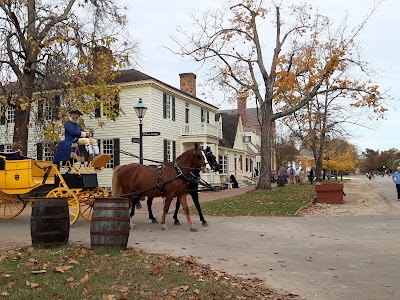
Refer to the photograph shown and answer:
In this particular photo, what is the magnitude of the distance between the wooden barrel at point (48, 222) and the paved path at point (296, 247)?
59.6 inches

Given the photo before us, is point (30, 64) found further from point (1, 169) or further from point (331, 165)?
point (331, 165)

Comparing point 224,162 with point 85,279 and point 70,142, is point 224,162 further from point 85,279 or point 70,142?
point 85,279

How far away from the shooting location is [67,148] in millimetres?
11312

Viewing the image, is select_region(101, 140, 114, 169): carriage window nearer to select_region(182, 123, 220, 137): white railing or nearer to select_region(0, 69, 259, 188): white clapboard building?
select_region(0, 69, 259, 188): white clapboard building

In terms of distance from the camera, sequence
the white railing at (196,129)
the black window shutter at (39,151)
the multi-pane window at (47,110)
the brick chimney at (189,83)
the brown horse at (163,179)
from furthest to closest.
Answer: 1. the brick chimney at (189,83)
2. the white railing at (196,129)
3. the black window shutter at (39,151)
4. the multi-pane window at (47,110)
5. the brown horse at (163,179)

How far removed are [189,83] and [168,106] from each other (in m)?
8.41

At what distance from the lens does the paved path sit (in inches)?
240

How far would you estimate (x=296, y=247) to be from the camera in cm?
891

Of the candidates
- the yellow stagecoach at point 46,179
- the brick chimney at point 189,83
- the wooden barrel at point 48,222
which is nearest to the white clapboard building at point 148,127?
the brick chimney at point 189,83

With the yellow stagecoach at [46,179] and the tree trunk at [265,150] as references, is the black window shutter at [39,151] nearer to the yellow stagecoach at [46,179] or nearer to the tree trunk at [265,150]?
the tree trunk at [265,150]

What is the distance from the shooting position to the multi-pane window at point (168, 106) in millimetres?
29953

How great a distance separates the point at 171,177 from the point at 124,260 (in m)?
4.56

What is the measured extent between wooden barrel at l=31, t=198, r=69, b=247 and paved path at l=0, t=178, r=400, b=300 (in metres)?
1.51

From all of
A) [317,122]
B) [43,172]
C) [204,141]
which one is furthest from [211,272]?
[317,122]
